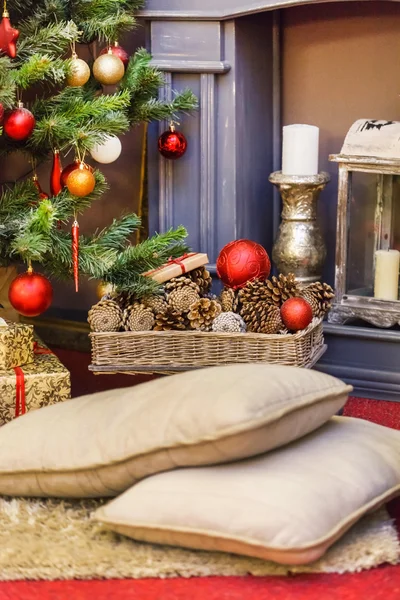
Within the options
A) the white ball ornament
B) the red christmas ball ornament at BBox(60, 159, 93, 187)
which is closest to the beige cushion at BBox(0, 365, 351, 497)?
the red christmas ball ornament at BBox(60, 159, 93, 187)

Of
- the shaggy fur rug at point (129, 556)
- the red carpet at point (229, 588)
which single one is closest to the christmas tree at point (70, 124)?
the shaggy fur rug at point (129, 556)

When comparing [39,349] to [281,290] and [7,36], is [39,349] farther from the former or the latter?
[7,36]

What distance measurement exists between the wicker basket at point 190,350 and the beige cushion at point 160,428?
0.41 meters

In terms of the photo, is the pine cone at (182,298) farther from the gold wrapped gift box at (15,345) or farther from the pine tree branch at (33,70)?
the pine tree branch at (33,70)

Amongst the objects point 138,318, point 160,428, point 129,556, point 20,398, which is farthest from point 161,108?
point 129,556

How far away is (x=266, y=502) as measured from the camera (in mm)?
1211

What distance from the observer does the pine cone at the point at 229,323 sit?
6.20ft

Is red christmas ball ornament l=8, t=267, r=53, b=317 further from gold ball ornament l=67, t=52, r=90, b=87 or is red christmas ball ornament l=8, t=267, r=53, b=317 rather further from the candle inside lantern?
the candle inside lantern

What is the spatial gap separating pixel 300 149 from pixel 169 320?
1.88 feet

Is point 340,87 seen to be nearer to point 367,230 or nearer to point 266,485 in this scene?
point 367,230

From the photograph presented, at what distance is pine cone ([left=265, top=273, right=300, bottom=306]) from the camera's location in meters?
1.92

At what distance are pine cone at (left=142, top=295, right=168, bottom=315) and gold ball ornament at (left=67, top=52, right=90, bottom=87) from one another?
50cm

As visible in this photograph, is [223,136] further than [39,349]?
Yes

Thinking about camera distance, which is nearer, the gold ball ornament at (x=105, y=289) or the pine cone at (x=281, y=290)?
the pine cone at (x=281, y=290)
